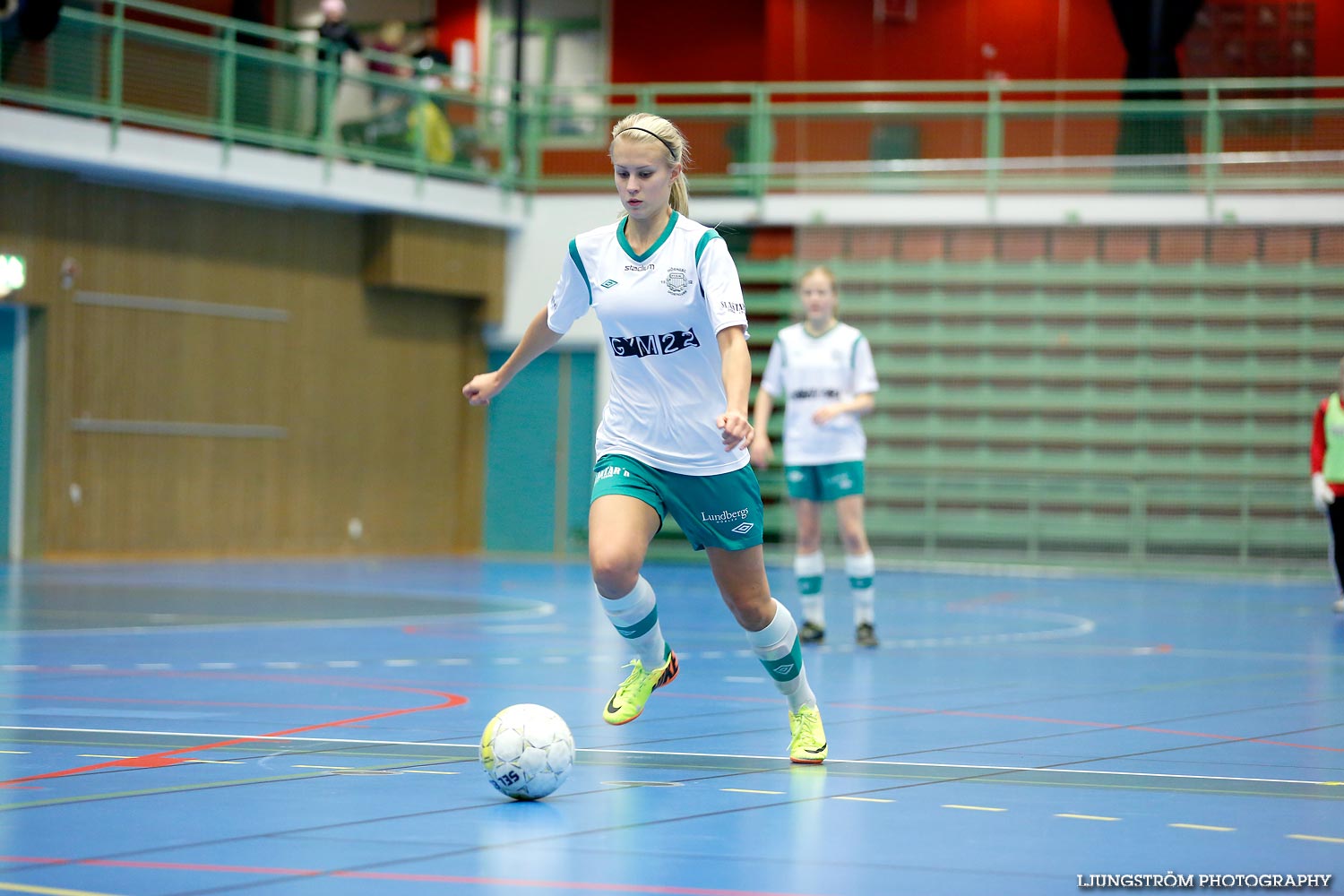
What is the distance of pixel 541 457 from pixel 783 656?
18843mm

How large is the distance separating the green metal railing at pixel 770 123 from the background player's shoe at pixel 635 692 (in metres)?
13.8

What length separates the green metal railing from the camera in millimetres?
19250

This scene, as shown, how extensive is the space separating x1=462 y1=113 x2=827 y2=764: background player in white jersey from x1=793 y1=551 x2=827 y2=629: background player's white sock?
517 cm

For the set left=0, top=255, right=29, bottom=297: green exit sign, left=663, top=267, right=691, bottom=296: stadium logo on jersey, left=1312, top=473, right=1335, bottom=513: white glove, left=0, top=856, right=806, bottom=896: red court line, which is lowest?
left=0, top=856, right=806, bottom=896: red court line

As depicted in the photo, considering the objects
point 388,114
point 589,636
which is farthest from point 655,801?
point 388,114

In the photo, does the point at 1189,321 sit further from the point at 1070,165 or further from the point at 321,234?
the point at 321,234

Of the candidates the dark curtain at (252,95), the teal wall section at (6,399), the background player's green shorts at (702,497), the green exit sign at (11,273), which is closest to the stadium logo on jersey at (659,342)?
the background player's green shorts at (702,497)

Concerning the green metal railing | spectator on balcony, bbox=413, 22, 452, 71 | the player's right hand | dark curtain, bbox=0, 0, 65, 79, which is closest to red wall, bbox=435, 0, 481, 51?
spectator on balcony, bbox=413, 22, 452, 71

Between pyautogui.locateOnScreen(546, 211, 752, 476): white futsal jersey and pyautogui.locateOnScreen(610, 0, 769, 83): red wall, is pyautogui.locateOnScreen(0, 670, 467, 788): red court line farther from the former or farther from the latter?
pyautogui.locateOnScreen(610, 0, 769, 83): red wall

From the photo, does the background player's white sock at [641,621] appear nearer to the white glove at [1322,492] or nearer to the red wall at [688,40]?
the white glove at [1322,492]

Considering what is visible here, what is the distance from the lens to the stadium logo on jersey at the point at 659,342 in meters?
5.94

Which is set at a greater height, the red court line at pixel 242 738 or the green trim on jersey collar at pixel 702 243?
the green trim on jersey collar at pixel 702 243

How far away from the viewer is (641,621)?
6.26 m

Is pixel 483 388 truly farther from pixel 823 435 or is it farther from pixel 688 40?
pixel 688 40
